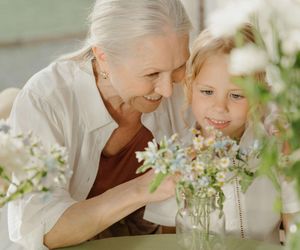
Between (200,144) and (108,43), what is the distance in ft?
2.01

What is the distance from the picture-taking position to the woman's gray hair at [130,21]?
1.76 metres

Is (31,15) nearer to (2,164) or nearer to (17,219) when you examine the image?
(17,219)

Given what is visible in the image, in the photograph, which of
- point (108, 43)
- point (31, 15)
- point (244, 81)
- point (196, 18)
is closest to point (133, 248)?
point (108, 43)

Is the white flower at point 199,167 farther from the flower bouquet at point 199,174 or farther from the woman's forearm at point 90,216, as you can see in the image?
the woman's forearm at point 90,216

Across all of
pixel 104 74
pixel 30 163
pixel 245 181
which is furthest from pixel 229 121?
pixel 30 163

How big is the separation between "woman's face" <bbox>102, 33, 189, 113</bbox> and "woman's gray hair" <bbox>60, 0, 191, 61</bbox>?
0.03m

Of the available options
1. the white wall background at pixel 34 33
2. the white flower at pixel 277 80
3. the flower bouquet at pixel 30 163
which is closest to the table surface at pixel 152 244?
the flower bouquet at pixel 30 163

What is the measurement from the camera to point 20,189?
106 cm

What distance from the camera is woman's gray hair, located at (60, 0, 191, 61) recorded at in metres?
1.76

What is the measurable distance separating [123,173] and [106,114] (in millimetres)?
268

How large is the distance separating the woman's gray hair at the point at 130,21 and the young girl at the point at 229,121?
0.11 meters

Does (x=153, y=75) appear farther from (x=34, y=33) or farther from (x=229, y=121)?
(x=34, y=33)

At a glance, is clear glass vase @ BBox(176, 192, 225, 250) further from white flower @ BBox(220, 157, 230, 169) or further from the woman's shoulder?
the woman's shoulder

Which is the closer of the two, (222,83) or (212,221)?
(212,221)
